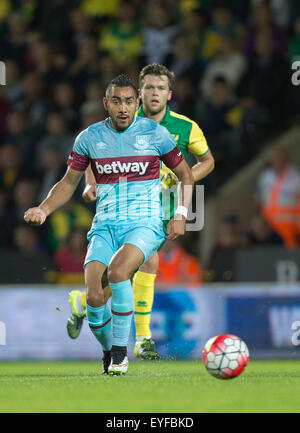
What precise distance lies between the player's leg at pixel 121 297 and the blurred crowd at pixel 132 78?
4.73 metres

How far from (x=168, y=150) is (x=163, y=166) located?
0.87m

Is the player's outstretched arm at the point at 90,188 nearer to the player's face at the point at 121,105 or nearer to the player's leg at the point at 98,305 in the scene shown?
the player's face at the point at 121,105

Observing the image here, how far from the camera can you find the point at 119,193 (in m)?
7.31

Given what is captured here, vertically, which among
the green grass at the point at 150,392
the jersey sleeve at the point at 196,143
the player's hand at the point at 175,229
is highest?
the jersey sleeve at the point at 196,143

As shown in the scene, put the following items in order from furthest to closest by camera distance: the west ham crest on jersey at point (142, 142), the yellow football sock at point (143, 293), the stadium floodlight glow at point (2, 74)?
the stadium floodlight glow at point (2, 74) → the yellow football sock at point (143, 293) → the west ham crest on jersey at point (142, 142)

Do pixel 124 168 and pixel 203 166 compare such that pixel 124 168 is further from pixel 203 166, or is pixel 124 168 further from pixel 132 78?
pixel 132 78

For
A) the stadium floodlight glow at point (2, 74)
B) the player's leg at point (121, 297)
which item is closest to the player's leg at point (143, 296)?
the player's leg at point (121, 297)

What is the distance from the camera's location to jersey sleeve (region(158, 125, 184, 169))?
24.3 ft

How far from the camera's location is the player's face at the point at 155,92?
8.09 m

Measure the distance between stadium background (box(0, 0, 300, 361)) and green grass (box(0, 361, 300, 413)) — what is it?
8.91ft

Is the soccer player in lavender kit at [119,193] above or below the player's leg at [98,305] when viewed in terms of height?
above

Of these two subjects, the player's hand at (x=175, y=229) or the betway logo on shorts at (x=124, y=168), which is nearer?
the player's hand at (x=175, y=229)

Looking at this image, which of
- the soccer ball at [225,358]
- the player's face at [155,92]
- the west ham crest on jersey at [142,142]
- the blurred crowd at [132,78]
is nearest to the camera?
the soccer ball at [225,358]
